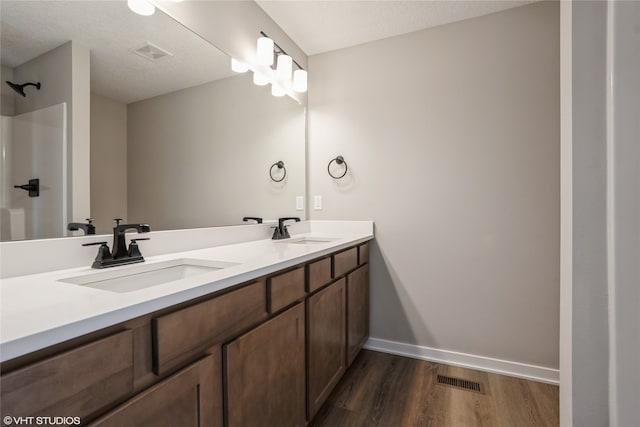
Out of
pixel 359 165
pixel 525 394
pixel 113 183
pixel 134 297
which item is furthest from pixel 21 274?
pixel 525 394

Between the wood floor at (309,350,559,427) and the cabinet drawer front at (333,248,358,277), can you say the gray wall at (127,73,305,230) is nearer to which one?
the cabinet drawer front at (333,248,358,277)

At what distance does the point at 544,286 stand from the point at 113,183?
233 centimetres

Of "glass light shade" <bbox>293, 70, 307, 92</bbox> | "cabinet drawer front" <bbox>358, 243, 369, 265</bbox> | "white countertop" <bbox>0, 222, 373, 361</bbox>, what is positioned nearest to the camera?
"white countertop" <bbox>0, 222, 373, 361</bbox>

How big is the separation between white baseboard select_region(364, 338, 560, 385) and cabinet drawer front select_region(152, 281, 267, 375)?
1.50 metres

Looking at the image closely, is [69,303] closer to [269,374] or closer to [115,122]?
[269,374]

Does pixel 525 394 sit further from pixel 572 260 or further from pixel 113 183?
pixel 113 183

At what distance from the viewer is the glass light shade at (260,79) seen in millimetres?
1919

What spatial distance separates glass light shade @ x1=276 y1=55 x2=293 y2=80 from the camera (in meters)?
2.04

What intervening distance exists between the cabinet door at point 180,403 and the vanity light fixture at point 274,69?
1603 millimetres

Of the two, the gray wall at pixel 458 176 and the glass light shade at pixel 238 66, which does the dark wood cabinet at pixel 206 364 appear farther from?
the glass light shade at pixel 238 66

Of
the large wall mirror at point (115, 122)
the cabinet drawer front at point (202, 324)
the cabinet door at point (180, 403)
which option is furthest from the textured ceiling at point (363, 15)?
the cabinet door at point (180, 403)

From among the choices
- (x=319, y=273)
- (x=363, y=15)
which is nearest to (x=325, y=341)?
(x=319, y=273)

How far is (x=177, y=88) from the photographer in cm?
139
